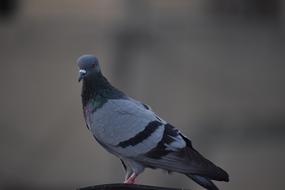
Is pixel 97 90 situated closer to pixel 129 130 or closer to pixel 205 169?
pixel 129 130

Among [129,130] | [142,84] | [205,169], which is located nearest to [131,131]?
[129,130]

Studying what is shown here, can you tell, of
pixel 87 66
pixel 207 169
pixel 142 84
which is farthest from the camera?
pixel 142 84

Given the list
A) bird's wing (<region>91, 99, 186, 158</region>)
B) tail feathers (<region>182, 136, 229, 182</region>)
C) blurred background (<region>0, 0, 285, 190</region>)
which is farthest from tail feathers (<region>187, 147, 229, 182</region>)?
blurred background (<region>0, 0, 285, 190</region>)

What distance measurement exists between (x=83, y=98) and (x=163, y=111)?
6730mm

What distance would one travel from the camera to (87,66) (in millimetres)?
3230

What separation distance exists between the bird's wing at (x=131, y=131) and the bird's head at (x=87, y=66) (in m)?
0.16

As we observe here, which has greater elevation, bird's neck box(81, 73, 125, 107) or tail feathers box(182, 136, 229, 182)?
bird's neck box(81, 73, 125, 107)

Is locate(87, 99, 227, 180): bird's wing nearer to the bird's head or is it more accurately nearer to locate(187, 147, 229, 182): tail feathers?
locate(187, 147, 229, 182): tail feathers

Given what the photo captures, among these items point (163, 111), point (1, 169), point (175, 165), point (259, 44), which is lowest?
point (1, 169)

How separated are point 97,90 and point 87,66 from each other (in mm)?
124

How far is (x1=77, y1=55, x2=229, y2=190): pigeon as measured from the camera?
3.22 metres

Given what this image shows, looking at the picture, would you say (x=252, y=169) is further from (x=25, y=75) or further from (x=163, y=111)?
(x=25, y=75)

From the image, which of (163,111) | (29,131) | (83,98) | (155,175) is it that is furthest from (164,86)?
(83,98)

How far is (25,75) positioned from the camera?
10266 mm
